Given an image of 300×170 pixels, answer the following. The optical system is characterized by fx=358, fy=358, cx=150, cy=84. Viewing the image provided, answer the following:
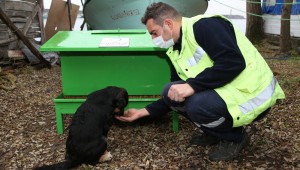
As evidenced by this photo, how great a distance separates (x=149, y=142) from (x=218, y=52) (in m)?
1.15

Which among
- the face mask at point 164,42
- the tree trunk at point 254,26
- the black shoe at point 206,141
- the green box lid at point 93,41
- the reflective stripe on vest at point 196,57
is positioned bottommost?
the tree trunk at point 254,26

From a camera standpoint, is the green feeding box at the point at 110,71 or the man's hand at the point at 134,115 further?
the green feeding box at the point at 110,71

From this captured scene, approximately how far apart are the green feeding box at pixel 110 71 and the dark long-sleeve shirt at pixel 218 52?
812 mm

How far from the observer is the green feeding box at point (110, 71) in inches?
124

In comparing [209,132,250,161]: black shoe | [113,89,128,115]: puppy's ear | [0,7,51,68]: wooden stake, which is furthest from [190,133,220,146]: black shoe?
[0,7,51,68]: wooden stake

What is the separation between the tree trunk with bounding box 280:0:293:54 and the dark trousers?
551 cm

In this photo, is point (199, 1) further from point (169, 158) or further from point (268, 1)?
point (268, 1)

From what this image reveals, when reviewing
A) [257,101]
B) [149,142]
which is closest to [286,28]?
[149,142]

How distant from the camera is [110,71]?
3.25 meters

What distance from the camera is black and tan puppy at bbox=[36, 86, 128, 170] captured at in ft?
8.15

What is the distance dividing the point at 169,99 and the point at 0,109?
231 centimetres

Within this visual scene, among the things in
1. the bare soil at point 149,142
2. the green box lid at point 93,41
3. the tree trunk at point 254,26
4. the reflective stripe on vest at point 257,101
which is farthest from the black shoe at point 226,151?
the tree trunk at point 254,26

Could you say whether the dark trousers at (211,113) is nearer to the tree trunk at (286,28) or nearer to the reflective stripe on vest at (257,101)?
the reflective stripe on vest at (257,101)

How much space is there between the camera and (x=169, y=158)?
2.75 m
